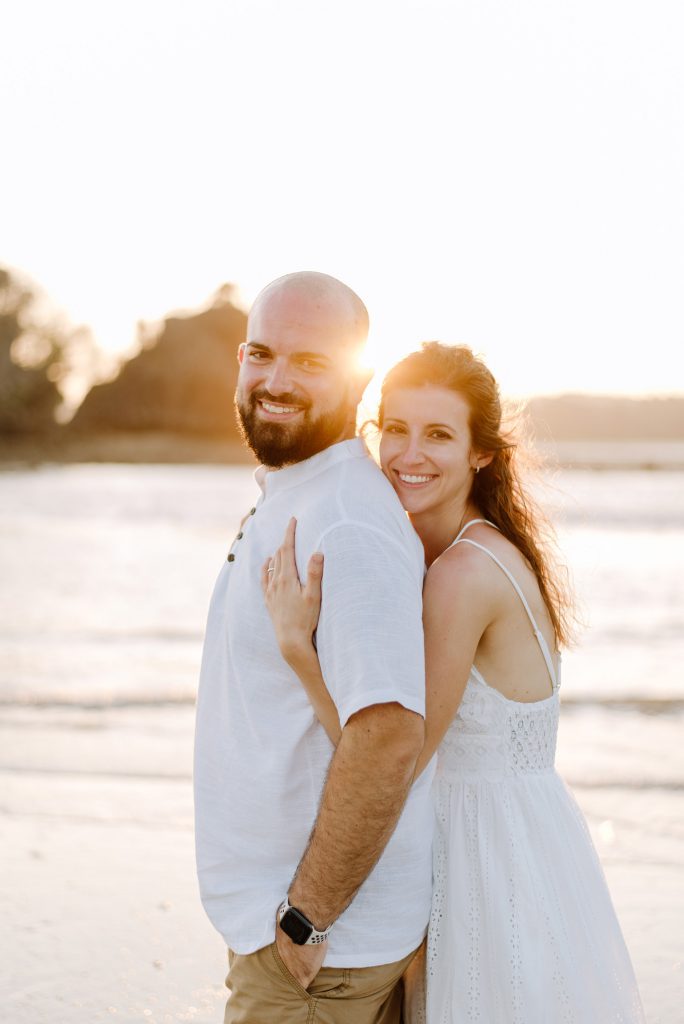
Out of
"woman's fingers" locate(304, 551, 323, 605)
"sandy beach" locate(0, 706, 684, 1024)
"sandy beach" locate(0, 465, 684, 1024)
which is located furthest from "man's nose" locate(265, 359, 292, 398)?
"sandy beach" locate(0, 706, 684, 1024)

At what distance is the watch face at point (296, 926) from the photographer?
2170mm

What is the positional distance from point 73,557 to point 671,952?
17.9 metres

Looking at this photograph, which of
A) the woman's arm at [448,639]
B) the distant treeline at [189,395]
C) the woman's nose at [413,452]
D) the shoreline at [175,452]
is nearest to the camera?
the woman's arm at [448,639]

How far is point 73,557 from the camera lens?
20.9m

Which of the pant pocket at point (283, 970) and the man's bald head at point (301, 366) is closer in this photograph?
the pant pocket at point (283, 970)

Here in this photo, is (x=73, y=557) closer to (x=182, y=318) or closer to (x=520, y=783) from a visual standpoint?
(x=520, y=783)

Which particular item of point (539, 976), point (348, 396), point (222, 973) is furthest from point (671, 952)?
point (348, 396)

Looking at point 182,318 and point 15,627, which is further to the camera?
point 182,318

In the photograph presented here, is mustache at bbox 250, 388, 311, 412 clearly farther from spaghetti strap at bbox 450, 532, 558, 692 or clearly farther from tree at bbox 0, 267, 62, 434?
tree at bbox 0, 267, 62, 434

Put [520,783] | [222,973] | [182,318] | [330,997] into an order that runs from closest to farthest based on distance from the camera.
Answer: [330,997]
[520,783]
[222,973]
[182,318]

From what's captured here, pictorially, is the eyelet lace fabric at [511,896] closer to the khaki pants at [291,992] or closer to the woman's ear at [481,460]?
the khaki pants at [291,992]

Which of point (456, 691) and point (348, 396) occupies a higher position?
point (348, 396)

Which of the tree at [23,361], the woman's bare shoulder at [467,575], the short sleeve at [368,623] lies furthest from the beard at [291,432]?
the tree at [23,361]

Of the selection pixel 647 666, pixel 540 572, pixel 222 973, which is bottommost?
pixel 647 666
